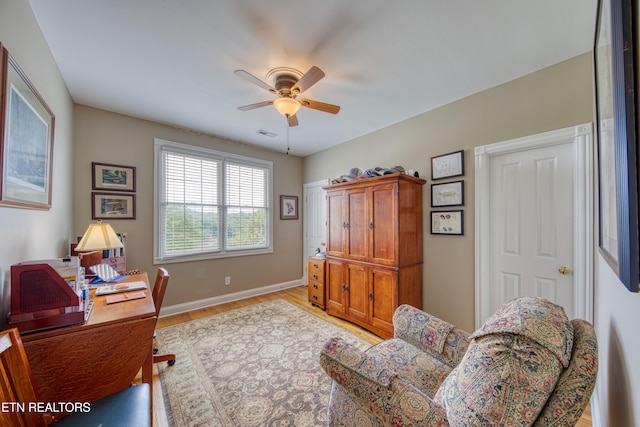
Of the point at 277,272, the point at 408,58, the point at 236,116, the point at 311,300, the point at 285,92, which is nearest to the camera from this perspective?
the point at 408,58

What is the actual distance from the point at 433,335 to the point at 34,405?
1968 millimetres

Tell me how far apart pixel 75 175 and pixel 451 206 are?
4277mm

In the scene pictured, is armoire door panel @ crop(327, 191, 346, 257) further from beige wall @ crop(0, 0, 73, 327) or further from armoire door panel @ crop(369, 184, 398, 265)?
beige wall @ crop(0, 0, 73, 327)

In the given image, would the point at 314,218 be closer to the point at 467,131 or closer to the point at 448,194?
the point at 448,194

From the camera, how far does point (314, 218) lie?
4785 millimetres

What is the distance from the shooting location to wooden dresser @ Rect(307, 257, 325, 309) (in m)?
3.60

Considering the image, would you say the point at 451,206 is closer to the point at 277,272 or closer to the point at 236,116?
the point at 236,116

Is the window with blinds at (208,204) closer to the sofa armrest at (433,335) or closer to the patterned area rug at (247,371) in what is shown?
the patterned area rug at (247,371)

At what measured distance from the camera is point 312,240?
482cm

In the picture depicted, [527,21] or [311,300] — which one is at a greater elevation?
[527,21]

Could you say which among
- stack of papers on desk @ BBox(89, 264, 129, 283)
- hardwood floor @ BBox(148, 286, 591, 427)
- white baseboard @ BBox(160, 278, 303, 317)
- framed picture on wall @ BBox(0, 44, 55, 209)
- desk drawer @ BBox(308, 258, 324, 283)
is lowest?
hardwood floor @ BBox(148, 286, 591, 427)

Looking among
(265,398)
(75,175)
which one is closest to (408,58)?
(265,398)

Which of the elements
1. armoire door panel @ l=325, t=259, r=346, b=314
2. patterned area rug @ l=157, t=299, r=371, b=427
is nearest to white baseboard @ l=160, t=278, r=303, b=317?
patterned area rug @ l=157, t=299, r=371, b=427

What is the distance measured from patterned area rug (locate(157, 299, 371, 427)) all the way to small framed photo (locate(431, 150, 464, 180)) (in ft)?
6.76
